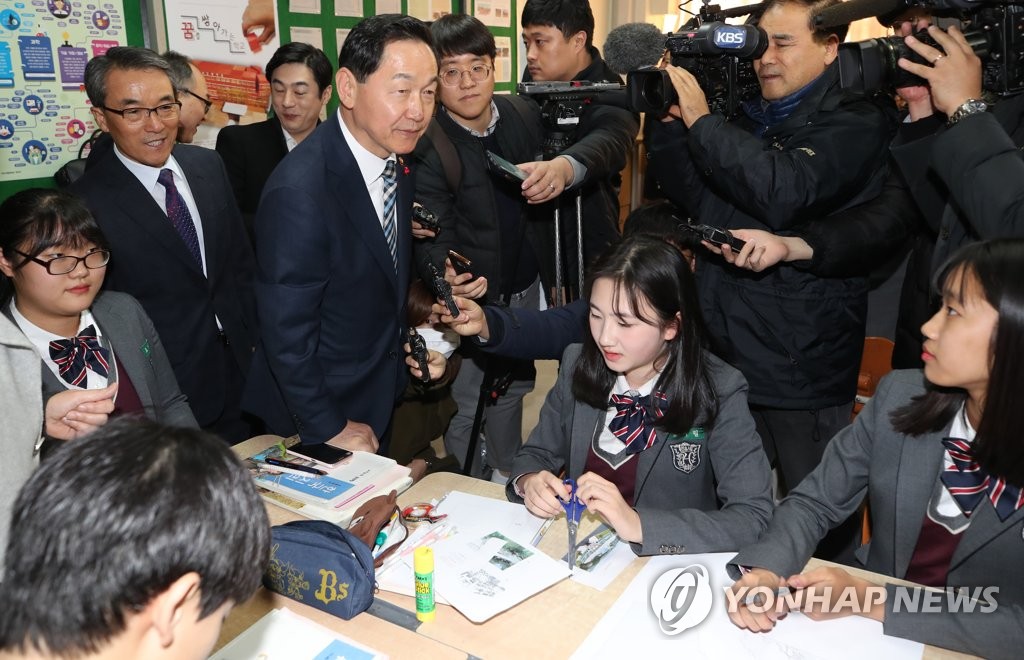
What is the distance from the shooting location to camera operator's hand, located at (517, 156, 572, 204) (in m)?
2.34

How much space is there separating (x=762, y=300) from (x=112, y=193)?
1.99 meters

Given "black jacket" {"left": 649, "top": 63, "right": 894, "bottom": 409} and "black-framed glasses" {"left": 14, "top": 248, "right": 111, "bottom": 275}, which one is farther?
"black jacket" {"left": 649, "top": 63, "right": 894, "bottom": 409}

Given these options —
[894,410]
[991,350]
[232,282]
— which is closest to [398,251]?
[232,282]

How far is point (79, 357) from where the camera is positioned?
1.95 meters

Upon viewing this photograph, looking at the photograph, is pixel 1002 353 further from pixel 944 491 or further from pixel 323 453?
pixel 323 453

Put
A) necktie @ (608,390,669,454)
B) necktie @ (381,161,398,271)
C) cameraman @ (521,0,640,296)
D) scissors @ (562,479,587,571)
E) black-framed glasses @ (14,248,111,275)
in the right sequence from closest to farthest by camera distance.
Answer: scissors @ (562,479,587,571) → necktie @ (608,390,669,454) → black-framed glasses @ (14,248,111,275) → necktie @ (381,161,398,271) → cameraman @ (521,0,640,296)

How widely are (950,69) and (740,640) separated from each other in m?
1.37

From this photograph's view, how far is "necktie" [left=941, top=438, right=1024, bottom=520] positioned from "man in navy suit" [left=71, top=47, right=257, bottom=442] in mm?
2107

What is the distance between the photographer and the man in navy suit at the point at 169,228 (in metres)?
2.33

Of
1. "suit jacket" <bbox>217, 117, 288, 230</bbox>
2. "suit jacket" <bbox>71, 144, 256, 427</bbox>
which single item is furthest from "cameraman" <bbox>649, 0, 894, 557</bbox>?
"suit jacket" <bbox>217, 117, 288, 230</bbox>

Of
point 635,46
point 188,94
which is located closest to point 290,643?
point 188,94

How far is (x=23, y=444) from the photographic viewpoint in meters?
1.34

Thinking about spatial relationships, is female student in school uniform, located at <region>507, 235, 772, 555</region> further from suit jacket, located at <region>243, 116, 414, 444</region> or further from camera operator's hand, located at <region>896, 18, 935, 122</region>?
camera operator's hand, located at <region>896, 18, 935, 122</region>

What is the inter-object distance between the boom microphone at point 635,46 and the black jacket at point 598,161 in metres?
0.38
